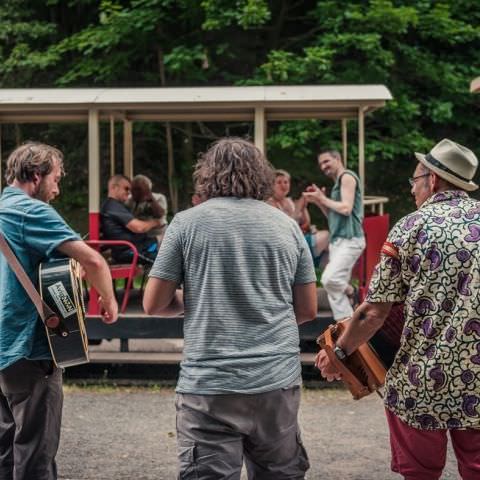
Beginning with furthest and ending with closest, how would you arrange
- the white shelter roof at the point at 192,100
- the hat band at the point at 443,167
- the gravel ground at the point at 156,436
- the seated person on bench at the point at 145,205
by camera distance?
the seated person on bench at the point at 145,205 → the white shelter roof at the point at 192,100 → the gravel ground at the point at 156,436 → the hat band at the point at 443,167

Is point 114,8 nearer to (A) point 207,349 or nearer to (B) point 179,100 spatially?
(B) point 179,100

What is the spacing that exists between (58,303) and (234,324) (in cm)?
84

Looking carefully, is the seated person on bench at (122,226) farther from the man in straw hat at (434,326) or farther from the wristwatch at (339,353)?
the man in straw hat at (434,326)

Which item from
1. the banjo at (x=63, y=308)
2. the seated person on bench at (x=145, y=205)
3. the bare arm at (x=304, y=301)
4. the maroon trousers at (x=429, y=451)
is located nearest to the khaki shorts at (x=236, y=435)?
the bare arm at (x=304, y=301)

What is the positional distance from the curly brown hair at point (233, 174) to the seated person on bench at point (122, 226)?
4774 millimetres

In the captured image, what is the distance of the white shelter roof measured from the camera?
7684 mm

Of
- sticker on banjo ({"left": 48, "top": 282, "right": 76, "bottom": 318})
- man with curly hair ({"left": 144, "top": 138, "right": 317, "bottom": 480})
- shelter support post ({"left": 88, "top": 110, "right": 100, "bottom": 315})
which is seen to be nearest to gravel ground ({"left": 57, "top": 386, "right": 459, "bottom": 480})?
shelter support post ({"left": 88, "top": 110, "right": 100, "bottom": 315})

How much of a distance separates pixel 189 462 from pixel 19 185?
140cm

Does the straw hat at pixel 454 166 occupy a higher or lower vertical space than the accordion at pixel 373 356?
higher

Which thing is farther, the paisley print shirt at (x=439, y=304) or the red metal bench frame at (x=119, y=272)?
the red metal bench frame at (x=119, y=272)

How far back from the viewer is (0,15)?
15.9m

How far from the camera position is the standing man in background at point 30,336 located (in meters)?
3.50

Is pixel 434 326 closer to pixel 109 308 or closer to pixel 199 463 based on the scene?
pixel 199 463

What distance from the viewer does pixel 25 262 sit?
3.55 meters
